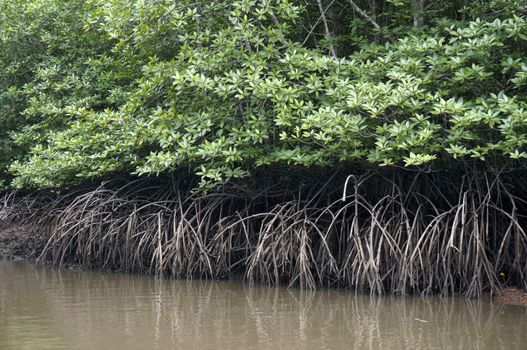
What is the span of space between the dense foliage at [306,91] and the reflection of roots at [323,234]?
16.8 inches

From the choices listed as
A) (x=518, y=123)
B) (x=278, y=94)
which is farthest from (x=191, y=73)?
(x=518, y=123)

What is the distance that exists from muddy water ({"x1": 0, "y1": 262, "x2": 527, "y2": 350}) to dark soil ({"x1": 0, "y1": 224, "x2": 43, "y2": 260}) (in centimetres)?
262

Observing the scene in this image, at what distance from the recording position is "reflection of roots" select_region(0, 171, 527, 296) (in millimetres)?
6758

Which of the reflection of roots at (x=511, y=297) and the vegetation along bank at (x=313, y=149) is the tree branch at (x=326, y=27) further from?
the reflection of roots at (x=511, y=297)

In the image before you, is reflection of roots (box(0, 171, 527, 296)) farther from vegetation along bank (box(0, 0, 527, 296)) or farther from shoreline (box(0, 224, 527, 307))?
shoreline (box(0, 224, 527, 307))

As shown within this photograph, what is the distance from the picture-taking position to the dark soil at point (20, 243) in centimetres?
1039

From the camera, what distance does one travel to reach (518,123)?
5926 mm

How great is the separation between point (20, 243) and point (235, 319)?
5.96m

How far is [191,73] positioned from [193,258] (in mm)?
2244

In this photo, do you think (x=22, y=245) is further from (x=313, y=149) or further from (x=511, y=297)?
(x=511, y=297)

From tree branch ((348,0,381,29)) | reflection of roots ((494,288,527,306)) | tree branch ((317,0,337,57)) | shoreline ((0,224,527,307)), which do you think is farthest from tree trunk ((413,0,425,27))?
shoreline ((0,224,527,307))

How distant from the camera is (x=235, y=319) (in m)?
5.86

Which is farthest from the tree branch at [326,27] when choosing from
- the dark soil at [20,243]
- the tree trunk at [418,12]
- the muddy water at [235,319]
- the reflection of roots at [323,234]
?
the dark soil at [20,243]

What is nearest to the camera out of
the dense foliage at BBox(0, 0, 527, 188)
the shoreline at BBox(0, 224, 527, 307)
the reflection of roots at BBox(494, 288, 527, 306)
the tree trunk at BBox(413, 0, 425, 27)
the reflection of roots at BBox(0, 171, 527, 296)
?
the dense foliage at BBox(0, 0, 527, 188)
